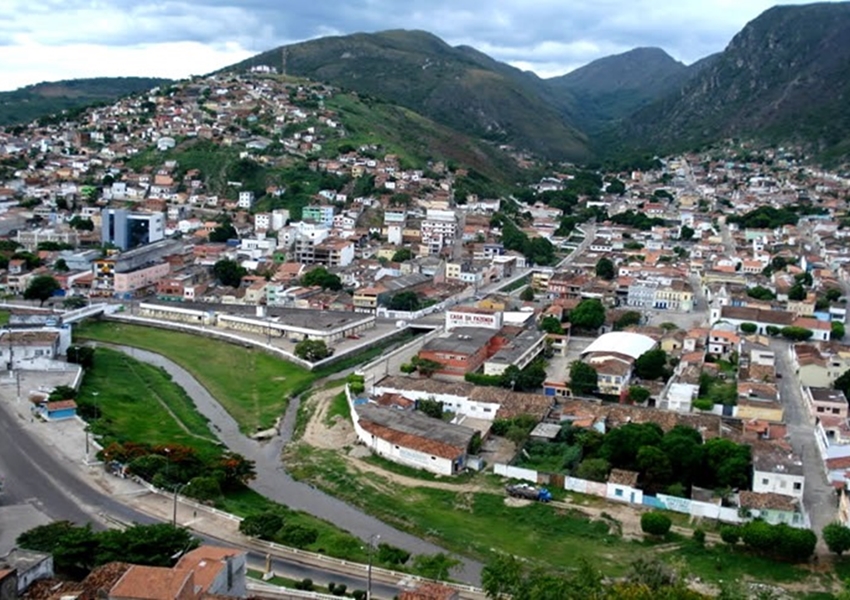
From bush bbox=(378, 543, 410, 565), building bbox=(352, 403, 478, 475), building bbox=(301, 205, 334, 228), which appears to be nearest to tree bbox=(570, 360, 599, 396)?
building bbox=(352, 403, 478, 475)

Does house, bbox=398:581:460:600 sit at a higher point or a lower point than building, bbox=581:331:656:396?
lower

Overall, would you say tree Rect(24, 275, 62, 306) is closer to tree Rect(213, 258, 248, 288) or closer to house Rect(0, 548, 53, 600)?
tree Rect(213, 258, 248, 288)

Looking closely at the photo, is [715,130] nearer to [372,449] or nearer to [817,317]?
[817,317]

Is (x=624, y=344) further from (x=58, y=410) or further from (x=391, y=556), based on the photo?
(x=58, y=410)

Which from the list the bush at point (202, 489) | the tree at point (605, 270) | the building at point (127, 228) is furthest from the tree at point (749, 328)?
the building at point (127, 228)

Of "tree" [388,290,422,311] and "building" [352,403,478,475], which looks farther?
"tree" [388,290,422,311]
